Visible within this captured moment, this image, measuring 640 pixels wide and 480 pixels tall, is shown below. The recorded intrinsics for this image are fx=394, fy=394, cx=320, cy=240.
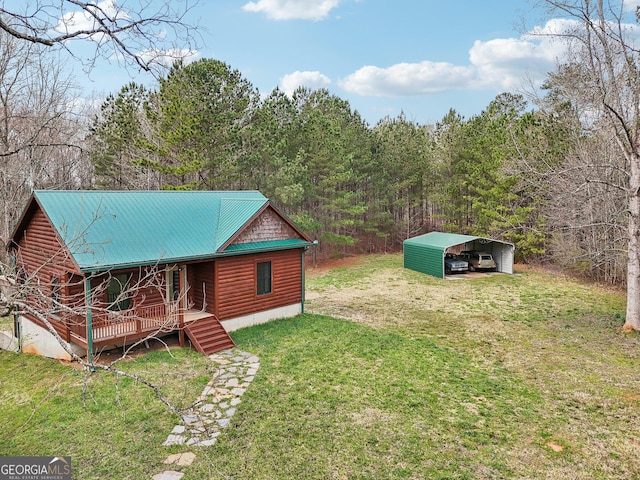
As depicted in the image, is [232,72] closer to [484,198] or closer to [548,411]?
[484,198]

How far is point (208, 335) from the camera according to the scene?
11.6 meters

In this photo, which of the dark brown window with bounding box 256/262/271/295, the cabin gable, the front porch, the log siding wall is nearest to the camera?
the front porch

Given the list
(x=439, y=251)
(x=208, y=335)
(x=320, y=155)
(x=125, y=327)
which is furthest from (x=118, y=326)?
(x=320, y=155)

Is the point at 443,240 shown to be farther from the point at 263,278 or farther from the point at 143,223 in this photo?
the point at 143,223

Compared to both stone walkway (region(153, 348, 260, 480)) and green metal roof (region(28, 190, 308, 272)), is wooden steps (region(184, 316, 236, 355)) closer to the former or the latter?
stone walkway (region(153, 348, 260, 480))

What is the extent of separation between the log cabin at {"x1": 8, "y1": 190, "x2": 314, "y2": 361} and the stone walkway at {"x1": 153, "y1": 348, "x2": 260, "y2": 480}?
1.14 metres

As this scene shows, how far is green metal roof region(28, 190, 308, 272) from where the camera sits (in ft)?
33.8

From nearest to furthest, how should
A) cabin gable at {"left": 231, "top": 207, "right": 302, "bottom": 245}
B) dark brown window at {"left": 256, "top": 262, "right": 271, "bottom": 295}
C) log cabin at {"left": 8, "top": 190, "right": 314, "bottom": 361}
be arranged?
1. log cabin at {"left": 8, "top": 190, "right": 314, "bottom": 361}
2. cabin gable at {"left": 231, "top": 207, "right": 302, "bottom": 245}
3. dark brown window at {"left": 256, "top": 262, "right": 271, "bottom": 295}

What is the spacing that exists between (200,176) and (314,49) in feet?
35.7

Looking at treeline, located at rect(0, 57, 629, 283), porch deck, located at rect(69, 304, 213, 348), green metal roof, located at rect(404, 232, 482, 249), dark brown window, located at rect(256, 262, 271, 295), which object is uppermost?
treeline, located at rect(0, 57, 629, 283)

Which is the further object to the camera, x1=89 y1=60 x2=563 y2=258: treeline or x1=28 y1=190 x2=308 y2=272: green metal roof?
x1=89 y1=60 x2=563 y2=258: treeline

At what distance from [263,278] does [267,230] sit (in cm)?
169

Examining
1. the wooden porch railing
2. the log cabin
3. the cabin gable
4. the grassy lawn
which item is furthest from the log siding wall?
the wooden porch railing

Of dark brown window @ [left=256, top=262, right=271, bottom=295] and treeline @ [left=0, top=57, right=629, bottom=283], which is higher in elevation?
treeline @ [left=0, top=57, right=629, bottom=283]
